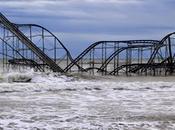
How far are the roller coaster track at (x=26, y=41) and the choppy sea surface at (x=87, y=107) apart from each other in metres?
9.21

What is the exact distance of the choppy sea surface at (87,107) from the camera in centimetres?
1516

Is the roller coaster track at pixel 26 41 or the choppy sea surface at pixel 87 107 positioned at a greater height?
the roller coaster track at pixel 26 41

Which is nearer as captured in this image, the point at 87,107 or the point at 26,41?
the point at 87,107

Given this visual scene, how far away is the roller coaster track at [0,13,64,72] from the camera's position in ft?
132

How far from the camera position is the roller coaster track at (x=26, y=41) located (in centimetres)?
4019

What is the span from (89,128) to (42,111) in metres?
3.78

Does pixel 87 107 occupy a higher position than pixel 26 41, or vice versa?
pixel 26 41

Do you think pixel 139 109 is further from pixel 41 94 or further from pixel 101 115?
pixel 41 94

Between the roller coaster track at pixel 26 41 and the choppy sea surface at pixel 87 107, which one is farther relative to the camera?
the roller coaster track at pixel 26 41

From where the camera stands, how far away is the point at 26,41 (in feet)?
135

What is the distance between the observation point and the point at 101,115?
17.3m

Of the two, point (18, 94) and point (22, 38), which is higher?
point (22, 38)

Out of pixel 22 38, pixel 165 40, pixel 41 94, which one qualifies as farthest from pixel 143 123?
pixel 165 40

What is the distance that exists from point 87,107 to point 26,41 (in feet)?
73.7
